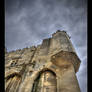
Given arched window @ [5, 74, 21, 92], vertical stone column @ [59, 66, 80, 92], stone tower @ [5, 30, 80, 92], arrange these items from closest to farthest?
1. vertical stone column @ [59, 66, 80, 92]
2. stone tower @ [5, 30, 80, 92]
3. arched window @ [5, 74, 21, 92]

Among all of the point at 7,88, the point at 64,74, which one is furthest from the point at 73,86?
the point at 7,88

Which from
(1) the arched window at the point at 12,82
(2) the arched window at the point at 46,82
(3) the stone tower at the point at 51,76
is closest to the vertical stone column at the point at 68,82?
(3) the stone tower at the point at 51,76

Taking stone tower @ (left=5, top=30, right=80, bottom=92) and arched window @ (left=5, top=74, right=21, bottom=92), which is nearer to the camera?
stone tower @ (left=5, top=30, right=80, bottom=92)

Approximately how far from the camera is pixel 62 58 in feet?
29.6

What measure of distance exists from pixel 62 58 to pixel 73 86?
2.94 meters

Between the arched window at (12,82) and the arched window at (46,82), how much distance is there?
2.36 meters

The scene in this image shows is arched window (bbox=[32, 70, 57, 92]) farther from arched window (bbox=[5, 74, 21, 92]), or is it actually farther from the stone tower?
arched window (bbox=[5, 74, 21, 92])

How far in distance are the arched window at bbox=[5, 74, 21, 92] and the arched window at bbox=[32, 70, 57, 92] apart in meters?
2.36

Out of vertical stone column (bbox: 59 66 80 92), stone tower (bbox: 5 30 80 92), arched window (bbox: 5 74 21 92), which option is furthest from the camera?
arched window (bbox: 5 74 21 92)

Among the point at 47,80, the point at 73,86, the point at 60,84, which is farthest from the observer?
the point at 47,80

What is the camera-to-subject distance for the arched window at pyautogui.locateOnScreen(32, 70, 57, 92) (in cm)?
723

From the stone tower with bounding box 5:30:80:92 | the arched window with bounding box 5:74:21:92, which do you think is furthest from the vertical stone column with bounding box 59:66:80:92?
the arched window with bounding box 5:74:21:92

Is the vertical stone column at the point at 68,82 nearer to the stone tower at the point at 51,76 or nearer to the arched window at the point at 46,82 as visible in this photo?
the stone tower at the point at 51,76
